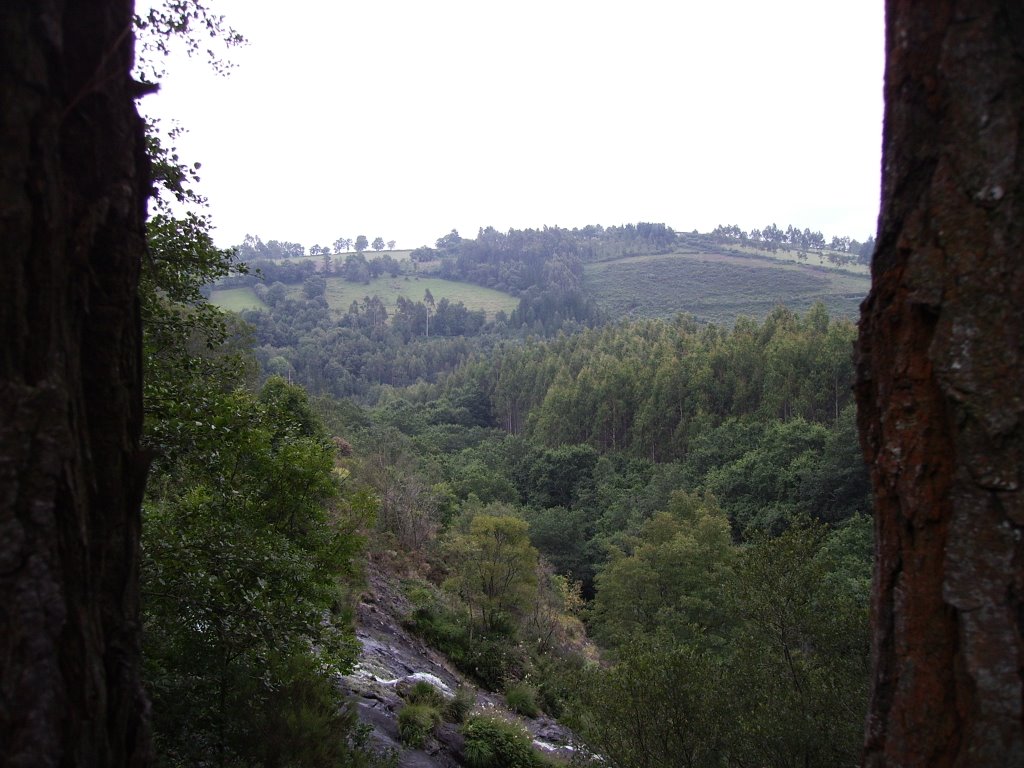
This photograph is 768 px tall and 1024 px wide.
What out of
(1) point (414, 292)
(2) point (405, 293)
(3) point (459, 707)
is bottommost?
(3) point (459, 707)

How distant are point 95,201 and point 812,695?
952 cm

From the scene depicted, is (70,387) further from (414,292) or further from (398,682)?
(414,292)

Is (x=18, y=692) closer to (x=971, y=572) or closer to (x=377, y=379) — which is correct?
(x=971, y=572)

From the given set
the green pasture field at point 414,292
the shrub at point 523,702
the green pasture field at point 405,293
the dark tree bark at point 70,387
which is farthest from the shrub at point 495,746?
the green pasture field at point 414,292

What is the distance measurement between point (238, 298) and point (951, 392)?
15392cm

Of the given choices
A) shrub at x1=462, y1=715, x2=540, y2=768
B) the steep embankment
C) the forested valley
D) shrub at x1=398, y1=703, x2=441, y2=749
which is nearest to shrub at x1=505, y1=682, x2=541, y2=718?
the forested valley

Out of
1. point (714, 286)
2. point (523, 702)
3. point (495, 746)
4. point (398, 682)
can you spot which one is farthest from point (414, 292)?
point (495, 746)

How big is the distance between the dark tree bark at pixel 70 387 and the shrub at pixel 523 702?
15.1m

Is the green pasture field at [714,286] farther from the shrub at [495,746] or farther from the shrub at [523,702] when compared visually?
the shrub at [495,746]

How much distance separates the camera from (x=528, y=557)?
22.5 m

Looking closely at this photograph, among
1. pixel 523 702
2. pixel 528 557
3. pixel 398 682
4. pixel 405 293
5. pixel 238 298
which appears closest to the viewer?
pixel 398 682

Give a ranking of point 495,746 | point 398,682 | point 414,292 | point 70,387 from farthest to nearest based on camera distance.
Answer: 1. point 414,292
2. point 398,682
3. point 495,746
4. point 70,387

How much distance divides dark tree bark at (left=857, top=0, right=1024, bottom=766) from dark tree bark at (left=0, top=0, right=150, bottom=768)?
3.90m

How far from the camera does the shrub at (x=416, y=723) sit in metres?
11.9
